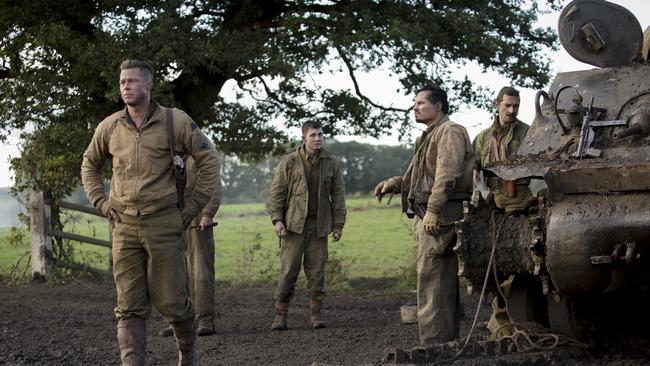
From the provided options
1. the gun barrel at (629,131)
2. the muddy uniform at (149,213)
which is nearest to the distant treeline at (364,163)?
the gun barrel at (629,131)

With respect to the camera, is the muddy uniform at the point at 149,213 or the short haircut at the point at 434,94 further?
the short haircut at the point at 434,94

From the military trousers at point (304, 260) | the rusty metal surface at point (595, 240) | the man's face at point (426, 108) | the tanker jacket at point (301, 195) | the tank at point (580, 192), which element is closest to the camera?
the rusty metal surface at point (595, 240)

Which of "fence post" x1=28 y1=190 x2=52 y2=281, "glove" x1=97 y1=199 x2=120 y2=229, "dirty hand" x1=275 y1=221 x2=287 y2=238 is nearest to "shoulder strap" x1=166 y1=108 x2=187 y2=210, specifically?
"glove" x1=97 y1=199 x2=120 y2=229

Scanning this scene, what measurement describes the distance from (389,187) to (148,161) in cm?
234

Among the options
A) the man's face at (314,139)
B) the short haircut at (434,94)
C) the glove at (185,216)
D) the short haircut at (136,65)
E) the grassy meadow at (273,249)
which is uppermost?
the short haircut at (136,65)

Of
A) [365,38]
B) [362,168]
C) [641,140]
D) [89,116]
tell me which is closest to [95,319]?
[89,116]

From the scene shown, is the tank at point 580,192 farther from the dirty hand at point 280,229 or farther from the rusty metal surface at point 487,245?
the dirty hand at point 280,229

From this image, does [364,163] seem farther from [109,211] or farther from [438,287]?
[109,211]

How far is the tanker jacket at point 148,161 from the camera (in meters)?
7.03

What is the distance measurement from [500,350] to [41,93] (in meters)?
8.31

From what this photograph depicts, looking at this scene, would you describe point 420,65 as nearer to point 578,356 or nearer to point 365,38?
point 365,38

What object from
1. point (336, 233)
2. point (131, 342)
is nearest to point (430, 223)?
point (131, 342)

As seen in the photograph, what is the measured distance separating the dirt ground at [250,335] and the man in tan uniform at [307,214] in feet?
1.38

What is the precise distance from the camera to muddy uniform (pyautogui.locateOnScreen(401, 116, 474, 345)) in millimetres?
8203
